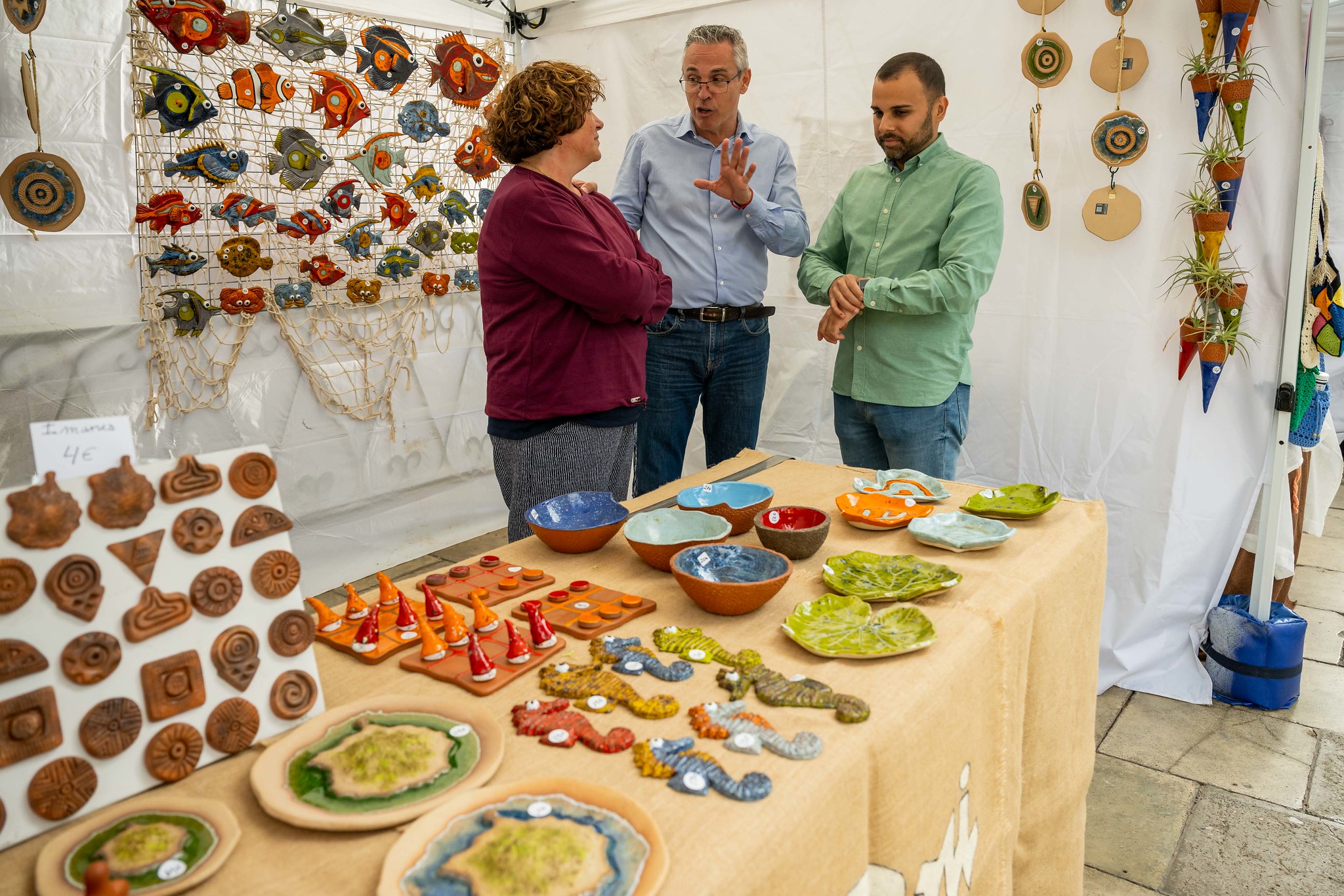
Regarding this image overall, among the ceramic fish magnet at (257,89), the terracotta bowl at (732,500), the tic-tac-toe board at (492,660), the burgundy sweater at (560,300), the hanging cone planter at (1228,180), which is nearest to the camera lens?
the tic-tac-toe board at (492,660)

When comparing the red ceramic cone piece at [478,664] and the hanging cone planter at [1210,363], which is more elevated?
the hanging cone planter at [1210,363]

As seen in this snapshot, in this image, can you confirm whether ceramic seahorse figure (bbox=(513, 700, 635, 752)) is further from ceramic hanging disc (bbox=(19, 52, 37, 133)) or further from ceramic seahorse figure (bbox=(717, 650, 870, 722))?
ceramic hanging disc (bbox=(19, 52, 37, 133))

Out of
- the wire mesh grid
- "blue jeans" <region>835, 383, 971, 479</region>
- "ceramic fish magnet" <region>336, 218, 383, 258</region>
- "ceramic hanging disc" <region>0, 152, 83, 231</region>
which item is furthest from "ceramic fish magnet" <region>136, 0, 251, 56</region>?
"blue jeans" <region>835, 383, 971, 479</region>

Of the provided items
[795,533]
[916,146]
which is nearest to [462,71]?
[916,146]

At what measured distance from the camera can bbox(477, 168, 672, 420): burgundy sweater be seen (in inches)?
66.7

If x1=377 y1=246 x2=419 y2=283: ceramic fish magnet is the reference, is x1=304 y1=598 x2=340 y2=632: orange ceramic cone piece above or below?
below

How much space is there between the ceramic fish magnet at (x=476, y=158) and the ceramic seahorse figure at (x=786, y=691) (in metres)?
2.87

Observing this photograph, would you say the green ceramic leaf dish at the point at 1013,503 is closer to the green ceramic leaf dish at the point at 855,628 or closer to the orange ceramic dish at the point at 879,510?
the orange ceramic dish at the point at 879,510

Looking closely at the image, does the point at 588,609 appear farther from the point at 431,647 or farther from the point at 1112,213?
the point at 1112,213

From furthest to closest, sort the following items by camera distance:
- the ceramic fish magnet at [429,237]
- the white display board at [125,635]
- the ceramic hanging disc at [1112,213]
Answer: the ceramic fish magnet at [429,237] < the ceramic hanging disc at [1112,213] < the white display board at [125,635]

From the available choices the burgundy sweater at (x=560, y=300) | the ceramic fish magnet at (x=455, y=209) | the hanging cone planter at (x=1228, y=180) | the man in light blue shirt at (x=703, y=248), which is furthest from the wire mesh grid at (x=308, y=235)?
the hanging cone planter at (x=1228, y=180)

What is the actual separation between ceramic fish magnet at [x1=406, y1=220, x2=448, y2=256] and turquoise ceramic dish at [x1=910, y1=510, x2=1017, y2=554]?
2493 millimetres

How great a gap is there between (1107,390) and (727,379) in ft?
3.69

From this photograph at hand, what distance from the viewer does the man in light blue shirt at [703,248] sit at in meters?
2.48
